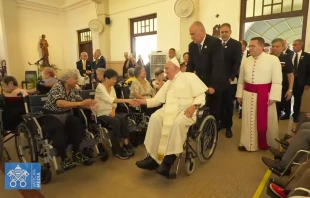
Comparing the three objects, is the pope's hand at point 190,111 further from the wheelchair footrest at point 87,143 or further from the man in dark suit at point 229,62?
the man in dark suit at point 229,62

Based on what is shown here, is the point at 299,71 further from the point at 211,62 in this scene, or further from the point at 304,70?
the point at 211,62

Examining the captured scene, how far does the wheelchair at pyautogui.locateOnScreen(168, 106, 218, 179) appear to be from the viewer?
2.12 meters

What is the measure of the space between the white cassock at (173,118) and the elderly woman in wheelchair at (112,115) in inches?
17.6

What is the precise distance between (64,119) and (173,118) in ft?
3.70

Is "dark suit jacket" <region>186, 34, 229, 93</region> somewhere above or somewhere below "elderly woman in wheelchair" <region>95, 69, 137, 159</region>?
above

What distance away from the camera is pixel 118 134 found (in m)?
2.54

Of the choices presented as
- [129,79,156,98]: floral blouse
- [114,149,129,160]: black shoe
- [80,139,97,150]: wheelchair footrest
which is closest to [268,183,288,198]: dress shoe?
[114,149,129,160]: black shoe

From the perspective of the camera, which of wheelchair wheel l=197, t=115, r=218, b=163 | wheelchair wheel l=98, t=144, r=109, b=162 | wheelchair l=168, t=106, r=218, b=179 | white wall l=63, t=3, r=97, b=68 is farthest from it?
white wall l=63, t=3, r=97, b=68

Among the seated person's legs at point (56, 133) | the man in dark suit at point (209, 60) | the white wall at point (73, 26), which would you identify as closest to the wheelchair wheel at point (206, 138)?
the man in dark suit at point (209, 60)

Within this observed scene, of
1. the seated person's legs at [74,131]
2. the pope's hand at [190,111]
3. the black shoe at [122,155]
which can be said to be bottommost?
the black shoe at [122,155]

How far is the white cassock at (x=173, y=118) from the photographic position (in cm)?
204

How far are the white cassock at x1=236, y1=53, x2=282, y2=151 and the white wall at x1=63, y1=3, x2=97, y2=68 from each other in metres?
6.97

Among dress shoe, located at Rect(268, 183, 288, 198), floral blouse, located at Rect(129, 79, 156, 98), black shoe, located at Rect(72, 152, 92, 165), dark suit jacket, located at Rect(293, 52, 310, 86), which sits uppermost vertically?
dark suit jacket, located at Rect(293, 52, 310, 86)

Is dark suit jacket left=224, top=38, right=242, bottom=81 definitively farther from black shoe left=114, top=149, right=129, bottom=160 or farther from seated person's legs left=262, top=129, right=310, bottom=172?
black shoe left=114, top=149, right=129, bottom=160
